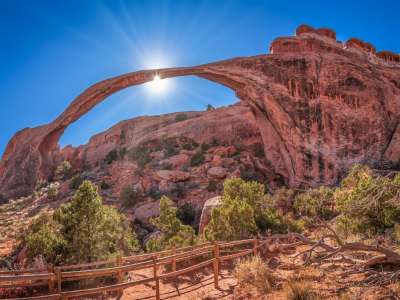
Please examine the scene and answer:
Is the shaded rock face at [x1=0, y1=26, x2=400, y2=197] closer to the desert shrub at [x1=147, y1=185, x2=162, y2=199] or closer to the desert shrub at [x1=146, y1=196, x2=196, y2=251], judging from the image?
the desert shrub at [x1=147, y1=185, x2=162, y2=199]

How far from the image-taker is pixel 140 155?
96.4 feet

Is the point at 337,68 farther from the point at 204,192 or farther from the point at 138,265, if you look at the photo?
the point at 138,265

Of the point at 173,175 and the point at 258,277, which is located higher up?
the point at 173,175

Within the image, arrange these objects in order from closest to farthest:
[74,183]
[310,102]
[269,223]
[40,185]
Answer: [269,223] < [310,102] < [40,185] < [74,183]

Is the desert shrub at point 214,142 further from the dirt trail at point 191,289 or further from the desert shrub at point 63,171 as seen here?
the dirt trail at point 191,289

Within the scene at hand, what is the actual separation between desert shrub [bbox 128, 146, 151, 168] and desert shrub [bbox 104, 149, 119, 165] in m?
2.19

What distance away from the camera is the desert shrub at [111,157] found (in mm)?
31516

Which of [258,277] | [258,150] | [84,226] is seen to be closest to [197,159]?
[258,150]

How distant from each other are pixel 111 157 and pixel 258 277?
28954mm

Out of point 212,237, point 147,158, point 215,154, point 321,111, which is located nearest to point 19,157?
point 147,158

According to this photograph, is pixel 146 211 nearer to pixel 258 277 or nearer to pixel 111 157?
pixel 258 277

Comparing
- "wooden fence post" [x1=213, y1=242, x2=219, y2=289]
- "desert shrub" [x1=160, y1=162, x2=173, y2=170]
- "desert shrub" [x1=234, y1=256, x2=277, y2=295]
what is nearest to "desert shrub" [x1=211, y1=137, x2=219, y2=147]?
"desert shrub" [x1=160, y1=162, x2=173, y2=170]

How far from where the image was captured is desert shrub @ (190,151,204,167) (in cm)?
2528

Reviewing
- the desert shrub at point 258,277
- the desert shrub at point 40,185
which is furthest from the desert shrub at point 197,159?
the desert shrub at point 258,277
